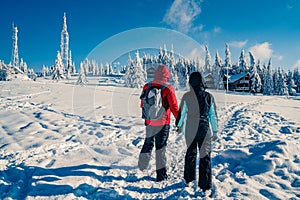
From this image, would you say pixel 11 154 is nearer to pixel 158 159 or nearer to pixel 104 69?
pixel 158 159

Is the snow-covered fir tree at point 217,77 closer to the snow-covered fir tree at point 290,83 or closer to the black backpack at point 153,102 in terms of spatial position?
the black backpack at point 153,102

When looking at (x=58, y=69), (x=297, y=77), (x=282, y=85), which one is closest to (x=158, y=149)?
(x=282, y=85)

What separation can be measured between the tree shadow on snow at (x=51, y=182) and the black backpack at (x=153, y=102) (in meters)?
1.35

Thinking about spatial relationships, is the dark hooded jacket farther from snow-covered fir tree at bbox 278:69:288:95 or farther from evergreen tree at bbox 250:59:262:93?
snow-covered fir tree at bbox 278:69:288:95

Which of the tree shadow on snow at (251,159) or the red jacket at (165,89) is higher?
the red jacket at (165,89)

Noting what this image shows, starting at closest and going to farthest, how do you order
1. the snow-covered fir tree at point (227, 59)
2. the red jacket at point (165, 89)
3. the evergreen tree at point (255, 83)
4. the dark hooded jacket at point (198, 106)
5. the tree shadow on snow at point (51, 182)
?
the tree shadow on snow at point (51, 182)
the dark hooded jacket at point (198, 106)
the red jacket at point (165, 89)
the evergreen tree at point (255, 83)
the snow-covered fir tree at point (227, 59)

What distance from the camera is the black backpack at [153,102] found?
4.02m

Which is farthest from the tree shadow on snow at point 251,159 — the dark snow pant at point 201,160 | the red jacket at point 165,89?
the red jacket at point 165,89

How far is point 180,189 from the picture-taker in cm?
369

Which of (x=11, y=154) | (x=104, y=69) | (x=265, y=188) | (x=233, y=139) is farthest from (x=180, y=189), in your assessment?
(x=104, y=69)

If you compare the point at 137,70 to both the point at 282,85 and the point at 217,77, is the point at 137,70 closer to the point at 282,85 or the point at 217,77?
the point at 217,77

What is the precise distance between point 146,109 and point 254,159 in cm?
287

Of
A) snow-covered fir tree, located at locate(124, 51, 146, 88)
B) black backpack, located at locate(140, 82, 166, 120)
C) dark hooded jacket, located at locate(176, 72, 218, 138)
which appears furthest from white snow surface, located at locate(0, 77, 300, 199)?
snow-covered fir tree, located at locate(124, 51, 146, 88)

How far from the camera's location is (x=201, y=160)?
3689mm
